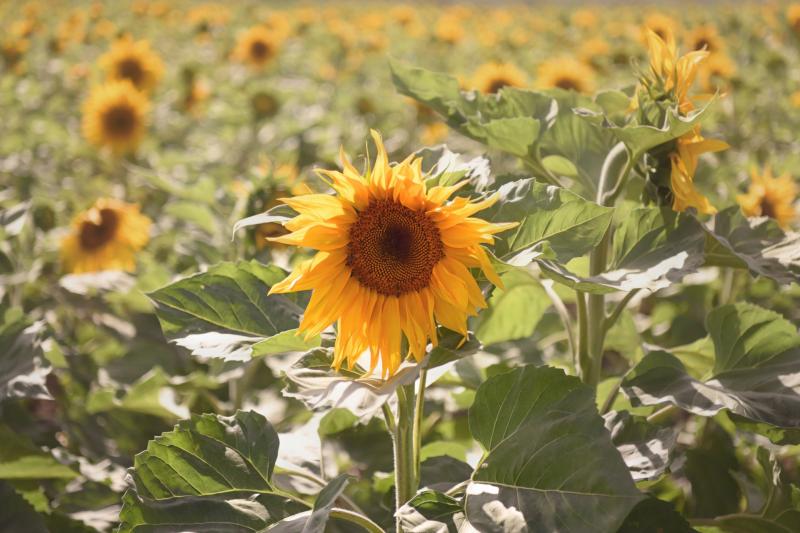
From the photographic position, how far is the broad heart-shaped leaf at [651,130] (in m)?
1.16

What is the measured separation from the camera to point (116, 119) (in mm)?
3895

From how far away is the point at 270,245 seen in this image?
1963 millimetres

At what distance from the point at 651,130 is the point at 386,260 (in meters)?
0.45

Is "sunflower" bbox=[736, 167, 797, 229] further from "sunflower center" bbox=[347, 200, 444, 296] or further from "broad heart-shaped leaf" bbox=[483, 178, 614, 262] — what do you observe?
"sunflower center" bbox=[347, 200, 444, 296]

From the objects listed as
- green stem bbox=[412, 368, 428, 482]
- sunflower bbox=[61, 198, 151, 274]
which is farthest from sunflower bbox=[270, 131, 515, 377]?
sunflower bbox=[61, 198, 151, 274]

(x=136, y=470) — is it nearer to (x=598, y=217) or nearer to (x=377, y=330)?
(x=377, y=330)

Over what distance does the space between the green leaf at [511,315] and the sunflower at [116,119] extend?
272cm

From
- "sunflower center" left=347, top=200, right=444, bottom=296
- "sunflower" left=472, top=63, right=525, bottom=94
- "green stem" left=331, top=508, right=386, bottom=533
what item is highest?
"sunflower center" left=347, top=200, right=444, bottom=296

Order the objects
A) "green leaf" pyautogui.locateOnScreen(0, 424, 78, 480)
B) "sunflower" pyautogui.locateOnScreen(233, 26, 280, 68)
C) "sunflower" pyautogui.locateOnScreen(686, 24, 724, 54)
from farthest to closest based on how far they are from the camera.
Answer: "sunflower" pyautogui.locateOnScreen(233, 26, 280, 68)
"sunflower" pyautogui.locateOnScreen(686, 24, 724, 54)
"green leaf" pyautogui.locateOnScreen(0, 424, 78, 480)

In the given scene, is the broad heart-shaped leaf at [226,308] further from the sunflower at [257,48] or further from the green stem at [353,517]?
the sunflower at [257,48]

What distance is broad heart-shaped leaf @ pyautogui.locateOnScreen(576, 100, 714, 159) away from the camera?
1.16 metres

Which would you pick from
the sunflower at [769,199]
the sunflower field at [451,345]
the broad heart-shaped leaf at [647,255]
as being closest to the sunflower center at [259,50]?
the sunflower field at [451,345]

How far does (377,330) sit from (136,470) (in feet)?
1.30

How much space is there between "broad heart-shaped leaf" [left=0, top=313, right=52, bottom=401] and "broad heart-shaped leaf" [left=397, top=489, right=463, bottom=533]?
683 mm
